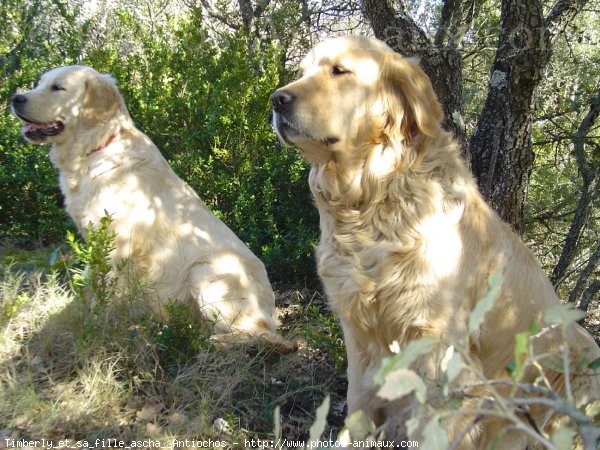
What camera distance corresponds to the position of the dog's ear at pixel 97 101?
4145mm

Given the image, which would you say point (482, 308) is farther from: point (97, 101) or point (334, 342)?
point (97, 101)

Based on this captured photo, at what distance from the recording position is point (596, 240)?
5.00m

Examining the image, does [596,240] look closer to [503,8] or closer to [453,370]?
[503,8]

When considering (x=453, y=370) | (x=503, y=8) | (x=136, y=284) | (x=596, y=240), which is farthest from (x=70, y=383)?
(x=596, y=240)

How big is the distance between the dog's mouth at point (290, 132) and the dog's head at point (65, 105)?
231 centimetres

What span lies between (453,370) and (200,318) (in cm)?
305

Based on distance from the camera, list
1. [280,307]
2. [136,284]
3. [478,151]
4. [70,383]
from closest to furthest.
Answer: [70,383] → [136,284] → [478,151] → [280,307]

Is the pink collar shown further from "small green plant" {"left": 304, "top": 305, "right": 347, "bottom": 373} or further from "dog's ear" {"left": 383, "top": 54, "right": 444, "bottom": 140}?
"dog's ear" {"left": 383, "top": 54, "right": 444, "bottom": 140}

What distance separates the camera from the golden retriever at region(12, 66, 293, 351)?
12.5 feet

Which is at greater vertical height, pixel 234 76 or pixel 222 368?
pixel 234 76

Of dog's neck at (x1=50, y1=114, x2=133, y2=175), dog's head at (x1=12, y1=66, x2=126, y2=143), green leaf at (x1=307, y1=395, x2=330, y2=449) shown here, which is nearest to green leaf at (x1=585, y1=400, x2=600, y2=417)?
→ green leaf at (x1=307, y1=395, x2=330, y2=449)

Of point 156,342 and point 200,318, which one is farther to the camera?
point 200,318

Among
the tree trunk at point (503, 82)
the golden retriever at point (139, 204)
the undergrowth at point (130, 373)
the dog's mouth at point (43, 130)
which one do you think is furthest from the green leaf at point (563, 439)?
the dog's mouth at point (43, 130)

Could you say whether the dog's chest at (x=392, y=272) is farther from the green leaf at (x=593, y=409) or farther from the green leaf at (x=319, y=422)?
the green leaf at (x=319, y=422)
